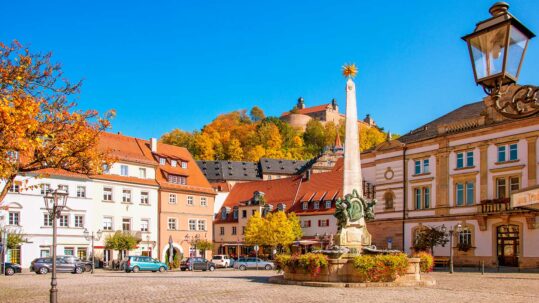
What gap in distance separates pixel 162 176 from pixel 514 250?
34.4m

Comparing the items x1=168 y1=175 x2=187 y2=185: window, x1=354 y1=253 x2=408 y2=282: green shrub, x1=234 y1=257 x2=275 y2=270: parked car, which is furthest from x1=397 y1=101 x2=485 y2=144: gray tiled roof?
x1=354 y1=253 x2=408 y2=282: green shrub

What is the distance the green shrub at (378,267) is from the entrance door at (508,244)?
21.9 metres

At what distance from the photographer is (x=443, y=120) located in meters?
56.5

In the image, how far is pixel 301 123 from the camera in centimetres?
17212

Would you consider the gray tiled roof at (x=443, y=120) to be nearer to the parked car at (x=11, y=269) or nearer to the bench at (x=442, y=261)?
the bench at (x=442, y=261)

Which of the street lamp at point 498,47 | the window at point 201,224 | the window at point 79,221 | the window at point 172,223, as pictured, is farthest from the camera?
the window at point 201,224

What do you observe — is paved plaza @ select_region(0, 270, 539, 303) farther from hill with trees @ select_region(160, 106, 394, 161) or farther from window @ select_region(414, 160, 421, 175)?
hill with trees @ select_region(160, 106, 394, 161)

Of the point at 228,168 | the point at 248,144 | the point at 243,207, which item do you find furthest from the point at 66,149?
the point at 248,144

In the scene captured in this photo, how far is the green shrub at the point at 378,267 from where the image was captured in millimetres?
25250

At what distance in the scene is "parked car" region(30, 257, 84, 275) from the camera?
140 feet

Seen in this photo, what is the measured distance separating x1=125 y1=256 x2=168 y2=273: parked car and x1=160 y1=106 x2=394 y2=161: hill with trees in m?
77.4

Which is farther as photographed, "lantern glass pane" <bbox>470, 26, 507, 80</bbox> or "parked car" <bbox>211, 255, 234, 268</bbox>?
"parked car" <bbox>211, 255, 234, 268</bbox>

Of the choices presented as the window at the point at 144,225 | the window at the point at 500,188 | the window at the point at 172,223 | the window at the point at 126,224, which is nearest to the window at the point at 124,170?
the window at the point at 126,224

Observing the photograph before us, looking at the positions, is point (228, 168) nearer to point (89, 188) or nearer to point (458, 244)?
point (89, 188)
